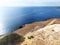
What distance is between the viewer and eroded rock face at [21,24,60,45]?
Result: 195cm

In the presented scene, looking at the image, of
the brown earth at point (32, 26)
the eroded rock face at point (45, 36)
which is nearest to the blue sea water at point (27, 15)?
the brown earth at point (32, 26)

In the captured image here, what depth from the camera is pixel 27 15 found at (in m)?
2.15

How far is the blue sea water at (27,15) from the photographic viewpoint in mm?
2137

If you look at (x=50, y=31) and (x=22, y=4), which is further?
(x=22, y=4)

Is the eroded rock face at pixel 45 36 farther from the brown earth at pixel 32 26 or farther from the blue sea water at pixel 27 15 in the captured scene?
the blue sea water at pixel 27 15

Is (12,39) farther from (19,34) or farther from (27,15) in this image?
(27,15)

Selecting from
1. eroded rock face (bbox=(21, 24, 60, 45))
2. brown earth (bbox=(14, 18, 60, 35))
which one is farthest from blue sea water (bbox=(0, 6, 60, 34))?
eroded rock face (bbox=(21, 24, 60, 45))

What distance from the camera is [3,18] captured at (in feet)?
7.29

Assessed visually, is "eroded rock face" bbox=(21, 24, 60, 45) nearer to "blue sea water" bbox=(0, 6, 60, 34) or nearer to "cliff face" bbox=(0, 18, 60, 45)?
"cliff face" bbox=(0, 18, 60, 45)

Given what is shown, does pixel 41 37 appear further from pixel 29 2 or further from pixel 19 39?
pixel 29 2

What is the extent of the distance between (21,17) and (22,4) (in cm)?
17

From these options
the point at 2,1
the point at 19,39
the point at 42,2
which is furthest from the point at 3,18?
the point at 42,2

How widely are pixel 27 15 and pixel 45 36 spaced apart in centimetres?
37

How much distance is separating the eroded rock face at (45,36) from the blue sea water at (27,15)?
168 mm
